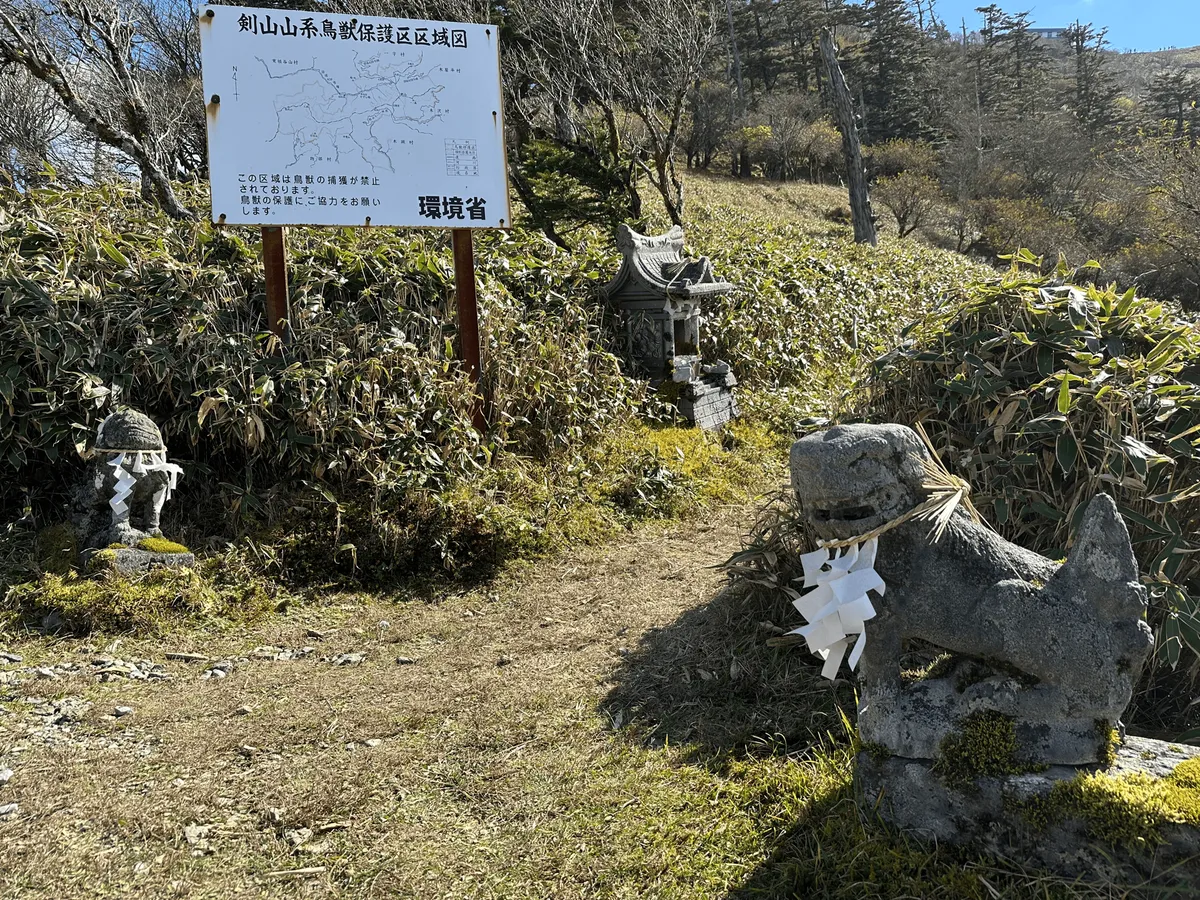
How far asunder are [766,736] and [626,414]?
12.1 ft

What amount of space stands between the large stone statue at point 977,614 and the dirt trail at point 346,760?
73cm

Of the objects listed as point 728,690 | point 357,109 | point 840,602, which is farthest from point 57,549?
point 840,602

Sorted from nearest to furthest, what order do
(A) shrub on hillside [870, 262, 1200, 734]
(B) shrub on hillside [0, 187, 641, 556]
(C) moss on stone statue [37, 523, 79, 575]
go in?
1. (A) shrub on hillside [870, 262, 1200, 734]
2. (C) moss on stone statue [37, 523, 79, 575]
3. (B) shrub on hillside [0, 187, 641, 556]

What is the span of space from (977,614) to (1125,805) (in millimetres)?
451

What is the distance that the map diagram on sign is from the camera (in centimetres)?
455

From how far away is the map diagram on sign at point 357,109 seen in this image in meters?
4.55

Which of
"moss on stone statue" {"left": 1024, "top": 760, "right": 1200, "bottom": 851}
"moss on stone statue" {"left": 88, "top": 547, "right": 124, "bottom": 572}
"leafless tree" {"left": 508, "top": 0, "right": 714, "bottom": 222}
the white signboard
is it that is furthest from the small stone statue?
"leafless tree" {"left": 508, "top": 0, "right": 714, "bottom": 222}

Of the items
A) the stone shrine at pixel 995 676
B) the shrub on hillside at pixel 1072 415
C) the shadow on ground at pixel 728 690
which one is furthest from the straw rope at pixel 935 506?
the shadow on ground at pixel 728 690

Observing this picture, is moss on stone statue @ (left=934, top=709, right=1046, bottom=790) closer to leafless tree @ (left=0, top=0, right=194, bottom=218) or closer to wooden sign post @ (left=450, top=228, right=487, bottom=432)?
wooden sign post @ (left=450, top=228, right=487, bottom=432)

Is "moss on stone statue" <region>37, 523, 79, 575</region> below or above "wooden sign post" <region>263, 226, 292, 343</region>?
below

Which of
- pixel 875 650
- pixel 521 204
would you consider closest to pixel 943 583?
pixel 875 650

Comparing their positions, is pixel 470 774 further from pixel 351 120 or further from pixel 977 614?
pixel 351 120

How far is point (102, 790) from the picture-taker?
7.95 feet

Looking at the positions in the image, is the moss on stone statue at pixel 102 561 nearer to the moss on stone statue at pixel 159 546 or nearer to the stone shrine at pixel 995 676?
the moss on stone statue at pixel 159 546
